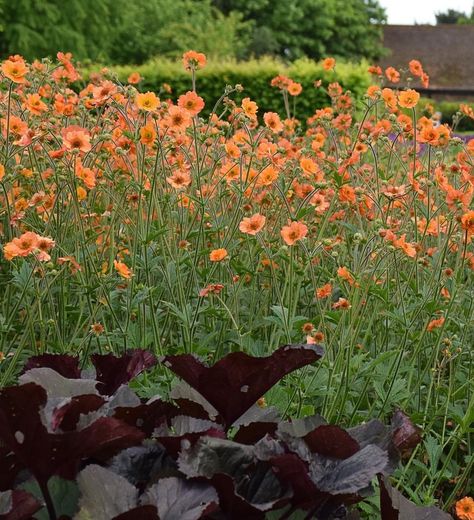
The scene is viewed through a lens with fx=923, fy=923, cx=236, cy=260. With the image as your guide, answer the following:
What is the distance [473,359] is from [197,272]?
92cm

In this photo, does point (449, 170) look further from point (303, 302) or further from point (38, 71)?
point (38, 71)

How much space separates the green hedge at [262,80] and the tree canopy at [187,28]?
399 cm

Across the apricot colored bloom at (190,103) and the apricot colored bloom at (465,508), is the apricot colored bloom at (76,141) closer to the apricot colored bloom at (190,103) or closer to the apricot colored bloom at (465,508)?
the apricot colored bloom at (190,103)

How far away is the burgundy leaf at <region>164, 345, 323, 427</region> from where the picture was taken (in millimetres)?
1633

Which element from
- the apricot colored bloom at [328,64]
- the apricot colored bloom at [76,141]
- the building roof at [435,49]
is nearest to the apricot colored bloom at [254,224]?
the apricot colored bloom at [76,141]

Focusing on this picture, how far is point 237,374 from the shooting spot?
5.37ft

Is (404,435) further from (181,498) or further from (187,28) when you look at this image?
(187,28)

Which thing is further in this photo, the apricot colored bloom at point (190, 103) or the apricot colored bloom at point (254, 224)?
the apricot colored bloom at point (190, 103)

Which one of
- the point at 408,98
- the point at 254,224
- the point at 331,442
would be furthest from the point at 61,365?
the point at 408,98

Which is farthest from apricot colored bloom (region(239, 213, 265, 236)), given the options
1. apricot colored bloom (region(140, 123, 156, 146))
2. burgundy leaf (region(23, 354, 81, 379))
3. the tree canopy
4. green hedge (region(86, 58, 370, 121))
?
the tree canopy

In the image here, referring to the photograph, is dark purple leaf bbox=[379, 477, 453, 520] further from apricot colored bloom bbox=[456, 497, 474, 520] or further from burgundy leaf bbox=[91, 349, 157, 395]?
apricot colored bloom bbox=[456, 497, 474, 520]

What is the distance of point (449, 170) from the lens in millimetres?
3445

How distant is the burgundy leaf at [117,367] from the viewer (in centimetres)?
183

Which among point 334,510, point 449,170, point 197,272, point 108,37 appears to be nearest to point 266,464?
point 334,510
